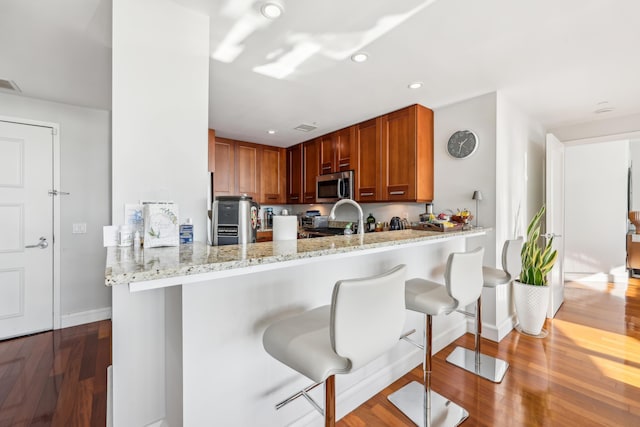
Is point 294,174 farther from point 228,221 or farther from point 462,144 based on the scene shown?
point 228,221

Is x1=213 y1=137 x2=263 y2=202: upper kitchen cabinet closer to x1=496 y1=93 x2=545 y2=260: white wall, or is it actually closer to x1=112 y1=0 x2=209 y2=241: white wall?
x1=112 y1=0 x2=209 y2=241: white wall

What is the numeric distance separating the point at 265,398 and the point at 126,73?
5.67 feet

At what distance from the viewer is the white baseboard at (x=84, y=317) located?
3131mm

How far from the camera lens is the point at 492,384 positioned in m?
2.05

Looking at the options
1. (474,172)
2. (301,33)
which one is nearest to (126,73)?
(301,33)

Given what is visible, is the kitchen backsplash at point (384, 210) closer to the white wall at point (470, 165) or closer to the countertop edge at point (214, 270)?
the white wall at point (470, 165)

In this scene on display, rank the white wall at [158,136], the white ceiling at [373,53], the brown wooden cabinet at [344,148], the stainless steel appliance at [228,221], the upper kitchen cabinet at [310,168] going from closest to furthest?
the white wall at [158,136] < the stainless steel appliance at [228,221] < the white ceiling at [373,53] < the brown wooden cabinet at [344,148] < the upper kitchen cabinet at [310,168]

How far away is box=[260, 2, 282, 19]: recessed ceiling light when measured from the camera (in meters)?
1.51

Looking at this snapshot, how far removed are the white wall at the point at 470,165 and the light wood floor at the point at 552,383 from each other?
0.88 metres

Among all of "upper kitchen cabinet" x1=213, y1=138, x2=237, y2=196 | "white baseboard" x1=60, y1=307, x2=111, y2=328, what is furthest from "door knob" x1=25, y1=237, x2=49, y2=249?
"upper kitchen cabinet" x1=213, y1=138, x2=237, y2=196

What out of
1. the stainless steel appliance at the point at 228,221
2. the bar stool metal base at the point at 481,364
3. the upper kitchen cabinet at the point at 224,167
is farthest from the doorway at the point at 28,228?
the bar stool metal base at the point at 481,364

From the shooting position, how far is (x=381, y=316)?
107 centimetres

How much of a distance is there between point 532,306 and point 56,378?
4154 mm

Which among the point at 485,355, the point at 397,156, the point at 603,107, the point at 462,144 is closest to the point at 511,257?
the point at 485,355
